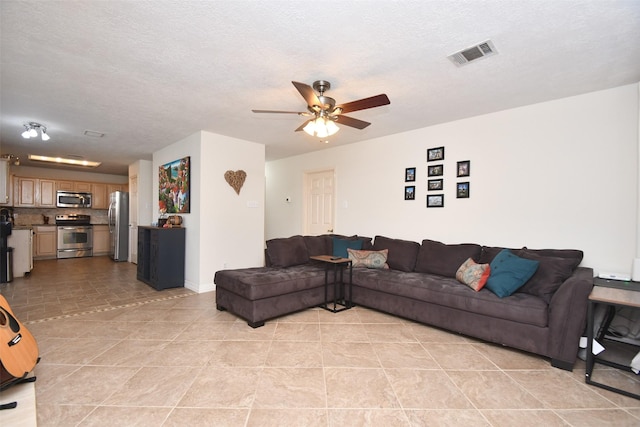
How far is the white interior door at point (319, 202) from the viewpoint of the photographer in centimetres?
556

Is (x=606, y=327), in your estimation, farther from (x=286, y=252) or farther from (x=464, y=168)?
(x=286, y=252)

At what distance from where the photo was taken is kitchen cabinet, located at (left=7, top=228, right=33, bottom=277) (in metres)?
5.19

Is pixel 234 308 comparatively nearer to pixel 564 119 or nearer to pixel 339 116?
pixel 339 116

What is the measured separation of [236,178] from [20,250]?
14.1 feet

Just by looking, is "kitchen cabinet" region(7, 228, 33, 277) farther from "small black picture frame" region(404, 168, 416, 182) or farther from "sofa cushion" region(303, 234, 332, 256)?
"small black picture frame" region(404, 168, 416, 182)

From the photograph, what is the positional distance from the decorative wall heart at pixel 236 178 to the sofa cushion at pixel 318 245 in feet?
4.66

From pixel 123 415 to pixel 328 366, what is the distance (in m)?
1.35

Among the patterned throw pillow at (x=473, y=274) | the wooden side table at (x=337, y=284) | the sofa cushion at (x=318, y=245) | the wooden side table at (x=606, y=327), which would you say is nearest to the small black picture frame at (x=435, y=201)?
the patterned throw pillow at (x=473, y=274)

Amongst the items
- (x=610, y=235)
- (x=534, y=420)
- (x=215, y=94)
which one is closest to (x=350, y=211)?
(x=215, y=94)

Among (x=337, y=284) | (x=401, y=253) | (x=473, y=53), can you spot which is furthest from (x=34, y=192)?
(x=473, y=53)

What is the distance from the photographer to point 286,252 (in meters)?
4.04

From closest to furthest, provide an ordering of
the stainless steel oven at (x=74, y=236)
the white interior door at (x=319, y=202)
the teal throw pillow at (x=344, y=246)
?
the teal throw pillow at (x=344, y=246) < the white interior door at (x=319, y=202) < the stainless steel oven at (x=74, y=236)

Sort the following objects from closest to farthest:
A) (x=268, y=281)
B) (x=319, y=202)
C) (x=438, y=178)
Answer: (x=268, y=281)
(x=438, y=178)
(x=319, y=202)

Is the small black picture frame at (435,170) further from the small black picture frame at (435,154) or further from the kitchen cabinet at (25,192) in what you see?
the kitchen cabinet at (25,192)
